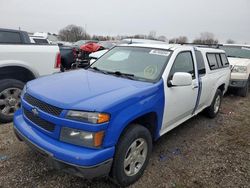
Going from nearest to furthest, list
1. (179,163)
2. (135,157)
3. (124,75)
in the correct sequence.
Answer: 1. (135,157)
2. (124,75)
3. (179,163)

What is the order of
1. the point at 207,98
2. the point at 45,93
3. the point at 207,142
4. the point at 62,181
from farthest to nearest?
the point at 207,98, the point at 207,142, the point at 62,181, the point at 45,93

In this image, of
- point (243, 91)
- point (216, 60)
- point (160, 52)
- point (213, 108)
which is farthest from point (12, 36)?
point (243, 91)

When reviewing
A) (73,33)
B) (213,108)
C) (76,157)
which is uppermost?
(76,157)

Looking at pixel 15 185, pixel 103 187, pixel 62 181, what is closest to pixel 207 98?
pixel 103 187

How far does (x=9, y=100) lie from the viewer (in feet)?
14.7

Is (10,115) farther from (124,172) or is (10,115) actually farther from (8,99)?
(124,172)

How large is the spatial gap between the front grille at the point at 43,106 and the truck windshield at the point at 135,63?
122cm

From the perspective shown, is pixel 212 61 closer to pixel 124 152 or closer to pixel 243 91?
pixel 124 152

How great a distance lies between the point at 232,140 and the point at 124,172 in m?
2.74

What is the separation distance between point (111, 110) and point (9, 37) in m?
4.06

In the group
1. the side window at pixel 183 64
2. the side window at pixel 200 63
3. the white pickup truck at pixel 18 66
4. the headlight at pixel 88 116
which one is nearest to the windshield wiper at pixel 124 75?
the side window at pixel 183 64

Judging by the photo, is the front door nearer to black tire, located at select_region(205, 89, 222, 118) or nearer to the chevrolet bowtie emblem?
black tire, located at select_region(205, 89, 222, 118)

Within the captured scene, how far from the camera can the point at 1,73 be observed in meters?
4.53

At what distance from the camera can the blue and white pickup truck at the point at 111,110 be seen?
2377 mm
